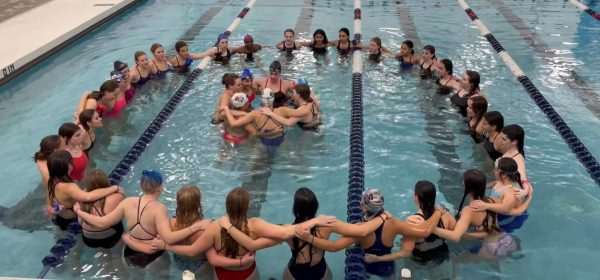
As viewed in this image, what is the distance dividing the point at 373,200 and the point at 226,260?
1.05 meters

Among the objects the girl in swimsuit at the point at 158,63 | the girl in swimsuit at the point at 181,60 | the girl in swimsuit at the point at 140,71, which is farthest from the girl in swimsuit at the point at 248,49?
the girl in swimsuit at the point at 140,71

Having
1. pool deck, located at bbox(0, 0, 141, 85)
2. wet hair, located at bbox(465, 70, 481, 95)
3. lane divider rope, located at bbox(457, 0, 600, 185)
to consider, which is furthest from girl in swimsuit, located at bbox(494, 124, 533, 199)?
pool deck, located at bbox(0, 0, 141, 85)

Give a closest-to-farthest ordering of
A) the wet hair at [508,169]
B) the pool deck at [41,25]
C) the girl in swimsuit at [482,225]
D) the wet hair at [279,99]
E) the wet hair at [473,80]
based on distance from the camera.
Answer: the girl in swimsuit at [482,225] → the wet hair at [508,169] → the wet hair at [473,80] → the wet hair at [279,99] → the pool deck at [41,25]

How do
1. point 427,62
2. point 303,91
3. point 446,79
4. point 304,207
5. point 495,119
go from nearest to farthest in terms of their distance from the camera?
point 304,207
point 495,119
point 303,91
point 446,79
point 427,62

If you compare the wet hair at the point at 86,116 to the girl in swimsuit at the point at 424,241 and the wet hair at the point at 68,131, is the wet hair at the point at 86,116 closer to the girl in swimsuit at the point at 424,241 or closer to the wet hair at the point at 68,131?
the wet hair at the point at 68,131

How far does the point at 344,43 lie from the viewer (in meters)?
8.73

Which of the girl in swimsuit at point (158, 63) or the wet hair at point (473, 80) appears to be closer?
the wet hair at point (473, 80)

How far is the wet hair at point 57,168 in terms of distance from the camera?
→ 3.82 meters

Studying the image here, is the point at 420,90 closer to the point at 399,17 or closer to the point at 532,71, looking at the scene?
the point at 532,71

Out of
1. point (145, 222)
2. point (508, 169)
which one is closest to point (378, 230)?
point (508, 169)

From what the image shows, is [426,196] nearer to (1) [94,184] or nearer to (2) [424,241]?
(2) [424,241]

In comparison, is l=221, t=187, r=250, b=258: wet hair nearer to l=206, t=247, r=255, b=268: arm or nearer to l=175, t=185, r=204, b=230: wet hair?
l=206, t=247, r=255, b=268: arm

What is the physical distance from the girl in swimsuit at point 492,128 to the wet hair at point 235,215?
9.33 feet

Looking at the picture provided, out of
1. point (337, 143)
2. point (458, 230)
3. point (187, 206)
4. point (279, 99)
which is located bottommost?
point (337, 143)
